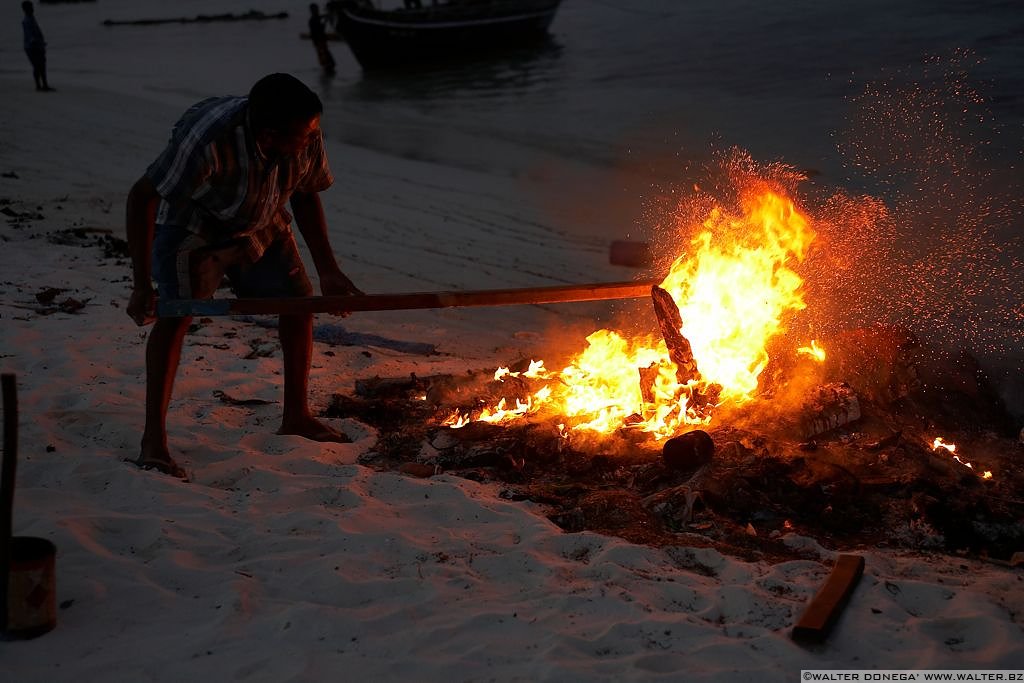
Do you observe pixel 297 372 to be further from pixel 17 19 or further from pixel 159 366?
pixel 17 19

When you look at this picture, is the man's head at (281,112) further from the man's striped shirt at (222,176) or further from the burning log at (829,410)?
the burning log at (829,410)

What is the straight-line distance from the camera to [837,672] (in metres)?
2.96

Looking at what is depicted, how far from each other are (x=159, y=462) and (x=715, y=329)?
3375 millimetres

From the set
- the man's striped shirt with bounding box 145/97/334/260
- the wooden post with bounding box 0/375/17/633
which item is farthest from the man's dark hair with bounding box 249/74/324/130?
the wooden post with bounding box 0/375/17/633

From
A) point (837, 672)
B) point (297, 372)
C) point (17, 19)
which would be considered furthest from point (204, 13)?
point (837, 672)

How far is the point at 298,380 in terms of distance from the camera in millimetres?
4992

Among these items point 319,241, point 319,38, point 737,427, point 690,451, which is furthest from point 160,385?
point 319,38

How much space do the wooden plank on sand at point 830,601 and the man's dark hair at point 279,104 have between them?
2827mm

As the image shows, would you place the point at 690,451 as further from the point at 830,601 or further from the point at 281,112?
the point at 281,112

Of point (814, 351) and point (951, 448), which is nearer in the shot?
point (951, 448)

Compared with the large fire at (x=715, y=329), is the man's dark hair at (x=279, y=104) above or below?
above

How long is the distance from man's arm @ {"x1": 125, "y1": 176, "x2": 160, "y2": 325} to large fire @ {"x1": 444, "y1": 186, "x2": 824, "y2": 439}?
76.7 inches

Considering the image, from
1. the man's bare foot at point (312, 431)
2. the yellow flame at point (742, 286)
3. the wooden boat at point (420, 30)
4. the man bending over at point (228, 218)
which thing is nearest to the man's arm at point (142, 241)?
the man bending over at point (228, 218)

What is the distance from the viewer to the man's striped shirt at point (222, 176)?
13.2 feet
